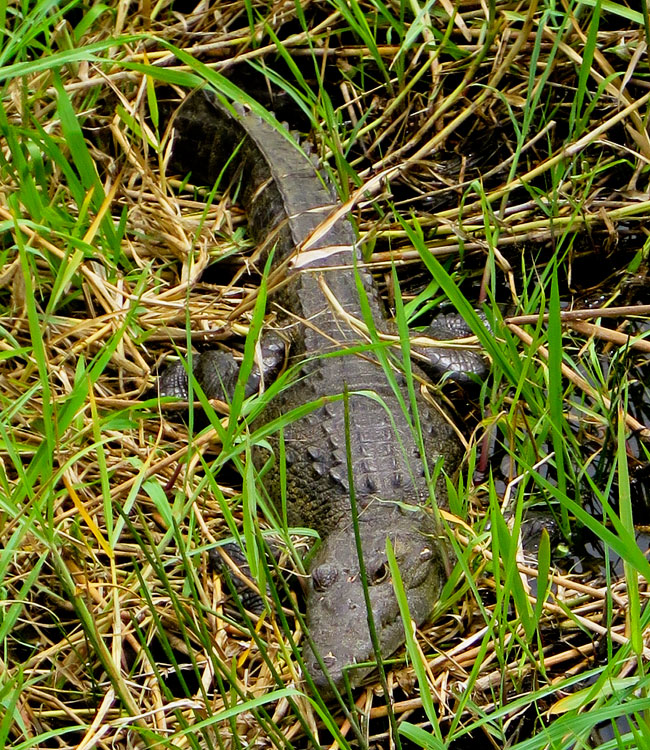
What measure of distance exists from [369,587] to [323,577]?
0.13m

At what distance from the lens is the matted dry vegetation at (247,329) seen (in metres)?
2.42

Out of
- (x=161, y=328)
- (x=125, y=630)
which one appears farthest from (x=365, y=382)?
(x=125, y=630)

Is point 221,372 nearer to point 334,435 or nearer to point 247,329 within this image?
point 247,329

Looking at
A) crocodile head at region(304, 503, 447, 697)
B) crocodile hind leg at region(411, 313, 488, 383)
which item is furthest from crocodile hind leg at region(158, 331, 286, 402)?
crocodile head at region(304, 503, 447, 697)

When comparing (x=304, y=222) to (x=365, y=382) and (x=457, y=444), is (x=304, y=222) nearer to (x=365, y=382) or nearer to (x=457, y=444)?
(x=365, y=382)

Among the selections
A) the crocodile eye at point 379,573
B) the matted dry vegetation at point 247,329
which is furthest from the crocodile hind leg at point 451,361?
the crocodile eye at point 379,573

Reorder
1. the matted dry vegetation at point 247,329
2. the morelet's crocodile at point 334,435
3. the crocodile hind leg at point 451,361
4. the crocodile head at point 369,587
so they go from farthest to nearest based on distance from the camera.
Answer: the crocodile hind leg at point 451,361
the morelet's crocodile at point 334,435
the crocodile head at point 369,587
the matted dry vegetation at point 247,329

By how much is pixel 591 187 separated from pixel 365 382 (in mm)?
1334

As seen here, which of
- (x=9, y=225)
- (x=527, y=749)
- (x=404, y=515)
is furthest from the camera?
(x=9, y=225)

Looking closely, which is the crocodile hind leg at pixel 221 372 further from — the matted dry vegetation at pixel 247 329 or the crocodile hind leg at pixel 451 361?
the crocodile hind leg at pixel 451 361

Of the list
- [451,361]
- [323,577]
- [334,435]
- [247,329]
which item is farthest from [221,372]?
[323,577]

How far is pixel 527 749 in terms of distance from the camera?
2.13m

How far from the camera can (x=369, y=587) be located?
9.05 ft

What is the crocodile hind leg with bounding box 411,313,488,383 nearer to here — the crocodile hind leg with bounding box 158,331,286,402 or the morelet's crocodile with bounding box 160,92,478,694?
the morelet's crocodile with bounding box 160,92,478,694
